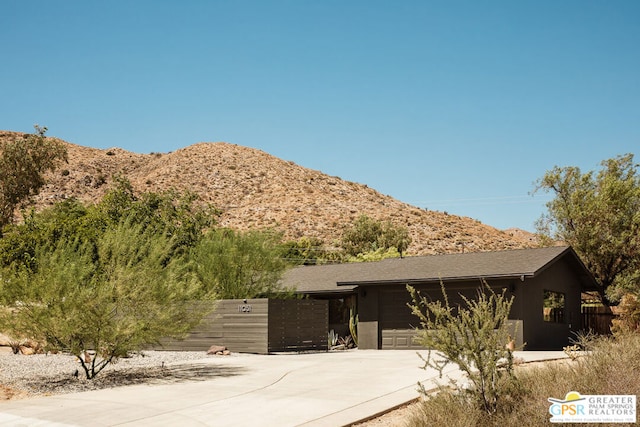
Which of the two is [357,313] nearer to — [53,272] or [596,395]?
[53,272]

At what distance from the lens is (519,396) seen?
10.2 meters

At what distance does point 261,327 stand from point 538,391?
14995 mm

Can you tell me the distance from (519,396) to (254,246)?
1814 centimetres

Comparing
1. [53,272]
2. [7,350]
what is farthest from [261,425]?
[7,350]

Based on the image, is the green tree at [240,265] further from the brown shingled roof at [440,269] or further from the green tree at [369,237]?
the green tree at [369,237]

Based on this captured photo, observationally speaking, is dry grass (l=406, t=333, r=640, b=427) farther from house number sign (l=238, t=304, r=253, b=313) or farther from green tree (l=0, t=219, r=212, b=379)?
house number sign (l=238, t=304, r=253, b=313)

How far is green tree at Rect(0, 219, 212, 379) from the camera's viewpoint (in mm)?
15406

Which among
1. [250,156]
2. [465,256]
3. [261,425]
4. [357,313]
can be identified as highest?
[250,156]

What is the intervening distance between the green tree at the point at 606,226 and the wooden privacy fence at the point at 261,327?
17838 mm

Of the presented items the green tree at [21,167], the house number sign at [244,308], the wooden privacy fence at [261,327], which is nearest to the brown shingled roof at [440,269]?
the wooden privacy fence at [261,327]

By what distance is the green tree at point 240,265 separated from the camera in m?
26.9

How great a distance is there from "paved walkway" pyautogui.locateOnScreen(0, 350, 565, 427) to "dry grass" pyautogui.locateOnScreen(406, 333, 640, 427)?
161 cm

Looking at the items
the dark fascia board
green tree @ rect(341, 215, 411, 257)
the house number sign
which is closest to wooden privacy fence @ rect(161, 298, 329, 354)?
the house number sign

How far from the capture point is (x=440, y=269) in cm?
2681
